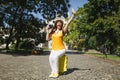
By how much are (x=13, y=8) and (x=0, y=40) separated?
641 cm

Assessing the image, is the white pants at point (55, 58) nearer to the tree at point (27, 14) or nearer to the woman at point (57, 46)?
the woman at point (57, 46)

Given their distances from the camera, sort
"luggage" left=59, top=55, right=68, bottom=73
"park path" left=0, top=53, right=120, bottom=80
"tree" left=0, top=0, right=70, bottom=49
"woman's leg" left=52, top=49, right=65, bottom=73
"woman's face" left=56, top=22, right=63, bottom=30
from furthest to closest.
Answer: "tree" left=0, top=0, right=70, bottom=49, "luggage" left=59, top=55, right=68, bottom=73, "woman's face" left=56, top=22, right=63, bottom=30, "woman's leg" left=52, top=49, right=65, bottom=73, "park path" left=0, top=53, right=120, bottom=80

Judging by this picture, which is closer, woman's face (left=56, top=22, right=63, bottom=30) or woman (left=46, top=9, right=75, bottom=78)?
woman (left=46, top=9, right=75, bottom=78)

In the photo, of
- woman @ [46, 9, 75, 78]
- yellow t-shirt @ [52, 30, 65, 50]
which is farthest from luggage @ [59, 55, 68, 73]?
yellow t-shirt @ [52, 30, 65, 50]

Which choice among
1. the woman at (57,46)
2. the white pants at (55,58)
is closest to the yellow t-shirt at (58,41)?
the woman at (57,46)

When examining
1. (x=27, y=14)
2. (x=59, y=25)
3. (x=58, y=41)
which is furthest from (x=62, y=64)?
(x=27, y=14)

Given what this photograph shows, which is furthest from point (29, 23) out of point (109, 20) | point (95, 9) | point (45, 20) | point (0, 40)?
point (109, 20)

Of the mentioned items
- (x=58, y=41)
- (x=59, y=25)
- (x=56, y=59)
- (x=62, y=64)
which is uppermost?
(x=59, y=25)

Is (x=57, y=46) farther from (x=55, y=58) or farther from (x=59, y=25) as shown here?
(x=59, y=25)

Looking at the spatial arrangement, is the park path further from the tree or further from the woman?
the tree

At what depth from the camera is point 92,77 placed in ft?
44.1

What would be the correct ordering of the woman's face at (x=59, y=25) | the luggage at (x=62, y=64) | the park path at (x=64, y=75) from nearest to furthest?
the park path at (x=64, y=75) < the woman's face at (x=59, y=25) < the luggage at (x=62, y=64)

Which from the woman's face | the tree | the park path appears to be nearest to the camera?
the park path


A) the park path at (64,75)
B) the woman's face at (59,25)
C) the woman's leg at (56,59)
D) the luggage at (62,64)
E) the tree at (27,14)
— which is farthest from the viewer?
the tree at (27,14)
